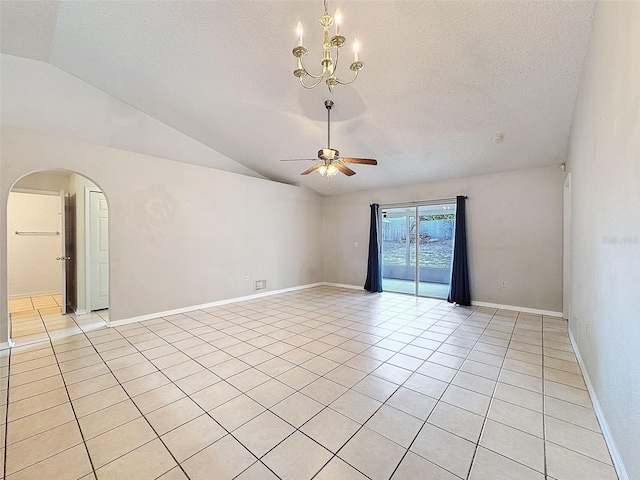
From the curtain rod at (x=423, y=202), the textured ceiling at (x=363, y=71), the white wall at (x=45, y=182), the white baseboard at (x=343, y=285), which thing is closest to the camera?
the textured ceiling at (x=363, y=71)

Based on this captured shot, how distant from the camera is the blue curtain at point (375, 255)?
6449mm

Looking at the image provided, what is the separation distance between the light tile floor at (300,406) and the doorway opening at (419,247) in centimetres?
243

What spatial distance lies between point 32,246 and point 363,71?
7715 millimetres

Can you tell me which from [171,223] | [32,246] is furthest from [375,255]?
[32,246]

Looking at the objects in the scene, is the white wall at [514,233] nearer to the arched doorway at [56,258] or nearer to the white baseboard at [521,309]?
the white baseboard at [521,309]

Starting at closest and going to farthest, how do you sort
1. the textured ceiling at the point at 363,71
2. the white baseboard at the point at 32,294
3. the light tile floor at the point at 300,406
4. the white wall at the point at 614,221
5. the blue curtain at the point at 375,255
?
the white wall at the point at 614,221
the light tile floor at the point at 300,406
the textured ceiling at the point at 363,71
the white baseboard at the point at 32,294
the blue curtain at the point at 375,255

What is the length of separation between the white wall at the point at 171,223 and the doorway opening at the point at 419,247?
2.65 m

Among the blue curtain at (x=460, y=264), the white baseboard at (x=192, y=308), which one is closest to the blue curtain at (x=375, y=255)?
the blue curtain at (x=460, y=264)

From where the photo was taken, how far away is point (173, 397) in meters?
2.22

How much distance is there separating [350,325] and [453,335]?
4.65 feet

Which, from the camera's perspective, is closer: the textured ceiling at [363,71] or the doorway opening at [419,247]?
the textured ceiling at [363,71]

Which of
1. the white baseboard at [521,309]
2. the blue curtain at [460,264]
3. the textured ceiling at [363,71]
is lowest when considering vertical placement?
the white baseboard at [521,309]

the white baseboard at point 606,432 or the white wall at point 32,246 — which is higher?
the white wall at point 32,246

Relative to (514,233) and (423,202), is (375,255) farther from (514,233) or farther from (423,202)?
(514,233)
